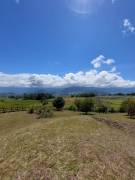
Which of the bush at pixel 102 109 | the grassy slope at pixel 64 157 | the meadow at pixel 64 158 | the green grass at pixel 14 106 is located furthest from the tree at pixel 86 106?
the grassy slope at pixel 64 157

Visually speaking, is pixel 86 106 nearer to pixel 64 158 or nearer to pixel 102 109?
pixel 102 109

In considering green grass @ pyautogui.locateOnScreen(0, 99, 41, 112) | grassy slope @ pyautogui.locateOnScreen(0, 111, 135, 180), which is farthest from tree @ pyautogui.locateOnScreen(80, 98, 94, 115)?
grassy slope @ pyautogui.locateOnScreen(0, 111, 135, 180)

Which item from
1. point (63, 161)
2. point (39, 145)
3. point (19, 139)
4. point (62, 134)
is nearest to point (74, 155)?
point (63, 161)

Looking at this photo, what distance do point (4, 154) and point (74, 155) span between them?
18.5 feet

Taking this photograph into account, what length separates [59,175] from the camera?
12.2 meters

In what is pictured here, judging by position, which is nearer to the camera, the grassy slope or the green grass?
the grassy slope

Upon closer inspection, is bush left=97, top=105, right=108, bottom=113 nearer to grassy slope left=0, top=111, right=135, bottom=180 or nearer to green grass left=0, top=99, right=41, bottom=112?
green grass left=0, top=99, right=41, bottom=112

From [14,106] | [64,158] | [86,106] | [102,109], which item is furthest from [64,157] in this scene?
[14,106]

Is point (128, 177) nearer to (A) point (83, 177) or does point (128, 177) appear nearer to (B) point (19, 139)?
(A) point (83, 177)

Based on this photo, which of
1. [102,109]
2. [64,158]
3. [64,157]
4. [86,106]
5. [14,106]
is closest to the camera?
[64,158]

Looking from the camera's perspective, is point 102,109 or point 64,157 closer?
point 64,157

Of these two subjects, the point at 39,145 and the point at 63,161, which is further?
the point at 39,145

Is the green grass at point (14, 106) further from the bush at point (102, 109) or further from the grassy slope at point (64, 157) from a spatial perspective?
the grassy slope at point (64, 157)

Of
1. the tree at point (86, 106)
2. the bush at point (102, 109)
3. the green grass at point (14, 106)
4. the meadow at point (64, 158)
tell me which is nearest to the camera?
the meadow at point (64, 158)
